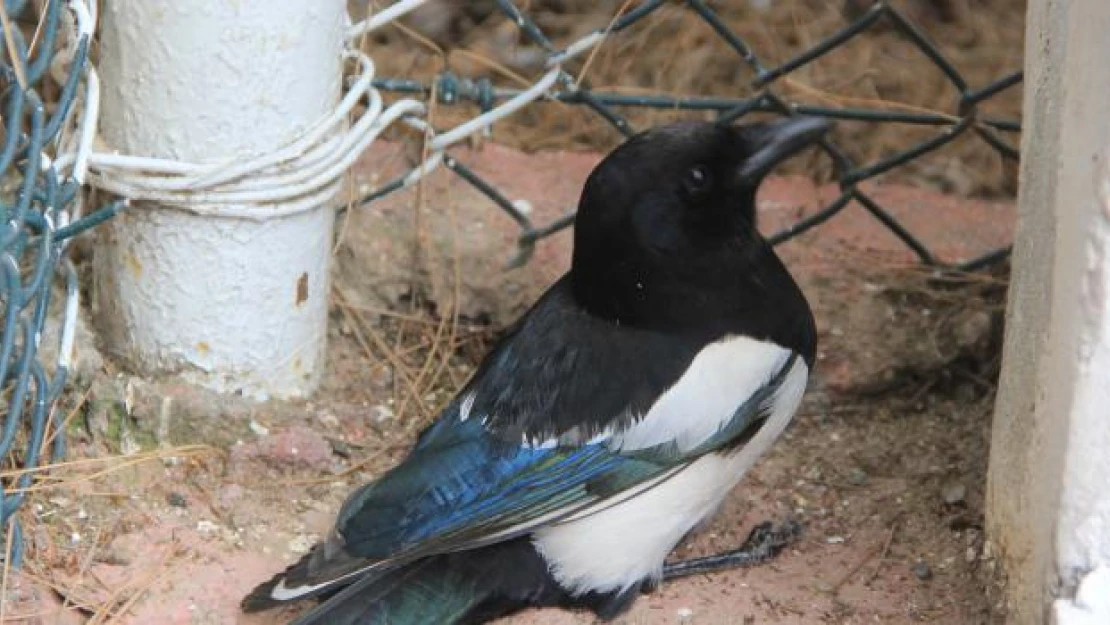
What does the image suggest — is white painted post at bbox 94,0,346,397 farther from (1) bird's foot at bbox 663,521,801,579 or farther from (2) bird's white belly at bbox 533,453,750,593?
(1) bird's foot at bbox 663,521,801,579

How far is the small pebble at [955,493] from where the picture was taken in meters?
2.88

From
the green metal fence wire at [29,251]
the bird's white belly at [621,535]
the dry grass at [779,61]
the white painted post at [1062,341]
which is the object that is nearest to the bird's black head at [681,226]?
the bird's white belly at [621,535]

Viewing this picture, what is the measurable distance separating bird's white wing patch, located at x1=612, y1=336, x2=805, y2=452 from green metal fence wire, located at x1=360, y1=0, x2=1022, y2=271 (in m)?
0.55

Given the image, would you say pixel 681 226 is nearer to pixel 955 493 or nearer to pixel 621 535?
pixel 621 535

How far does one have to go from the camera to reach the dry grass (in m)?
3.66

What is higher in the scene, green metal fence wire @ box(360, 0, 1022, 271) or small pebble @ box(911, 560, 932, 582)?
green metal fence wire @ box(360, 0, 1022, 271)

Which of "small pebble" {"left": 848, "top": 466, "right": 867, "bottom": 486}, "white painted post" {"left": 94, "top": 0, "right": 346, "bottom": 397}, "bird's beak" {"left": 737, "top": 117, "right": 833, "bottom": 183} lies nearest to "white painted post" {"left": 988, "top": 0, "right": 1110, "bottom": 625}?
"bird's beak" {"left": 737, "top": 117, "right": 833, "bottom": 183}

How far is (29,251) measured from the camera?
2.85 m

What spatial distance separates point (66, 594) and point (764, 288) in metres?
1.03

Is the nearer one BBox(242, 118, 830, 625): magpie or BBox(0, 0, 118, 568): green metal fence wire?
BBox(0, 0, 118, 568): green metal fence wire

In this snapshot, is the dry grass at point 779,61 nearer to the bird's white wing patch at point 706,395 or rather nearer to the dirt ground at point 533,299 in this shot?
the dirt ground at point 533,299

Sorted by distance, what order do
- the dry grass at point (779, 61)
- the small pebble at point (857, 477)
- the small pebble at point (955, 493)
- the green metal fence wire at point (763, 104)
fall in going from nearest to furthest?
the small pebble at point (955, 493) → the small pebble at point (857, 477) → the green metal fence wire at point (763, 104) → the dry grass at point (779, 61)

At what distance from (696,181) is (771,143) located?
13 cm

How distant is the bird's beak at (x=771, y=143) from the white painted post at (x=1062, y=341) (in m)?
0.38
